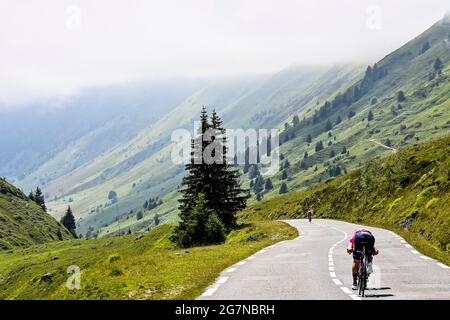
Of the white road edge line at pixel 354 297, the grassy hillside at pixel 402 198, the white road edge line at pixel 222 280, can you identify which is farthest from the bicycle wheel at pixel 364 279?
the grassy hillside at pixel 402 198

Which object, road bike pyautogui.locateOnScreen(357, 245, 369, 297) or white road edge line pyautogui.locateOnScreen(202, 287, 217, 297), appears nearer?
road bike pyautogui.locateOnScreen(357, 245, 369, 297)

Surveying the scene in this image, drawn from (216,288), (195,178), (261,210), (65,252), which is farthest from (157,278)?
(65,252)

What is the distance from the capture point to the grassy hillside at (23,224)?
16350 centimetres

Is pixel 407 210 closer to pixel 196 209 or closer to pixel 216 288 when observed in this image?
pixel 196 209

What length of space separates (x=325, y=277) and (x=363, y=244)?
378 cm

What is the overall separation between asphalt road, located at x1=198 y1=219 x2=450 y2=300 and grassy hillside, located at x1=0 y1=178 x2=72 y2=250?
461 ft

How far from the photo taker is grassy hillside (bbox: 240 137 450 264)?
38.6 m

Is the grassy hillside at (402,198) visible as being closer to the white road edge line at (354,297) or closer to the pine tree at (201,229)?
the white road edge line at (354,297)

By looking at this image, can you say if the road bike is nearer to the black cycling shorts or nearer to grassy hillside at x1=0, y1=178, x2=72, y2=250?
the black cycling shorts

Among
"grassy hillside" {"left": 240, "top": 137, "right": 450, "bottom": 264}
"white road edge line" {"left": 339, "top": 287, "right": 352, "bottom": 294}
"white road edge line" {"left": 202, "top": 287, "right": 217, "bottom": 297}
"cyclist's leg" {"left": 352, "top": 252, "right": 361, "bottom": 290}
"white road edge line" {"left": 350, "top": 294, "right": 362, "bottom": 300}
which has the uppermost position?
"grassy hillside" {"left": 240, "top": 137, "right": 450, "bottom": 264}

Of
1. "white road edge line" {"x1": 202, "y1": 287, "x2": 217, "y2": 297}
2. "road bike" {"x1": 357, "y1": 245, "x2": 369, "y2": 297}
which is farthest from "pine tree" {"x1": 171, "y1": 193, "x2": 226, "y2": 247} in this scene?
"road bike" {"x1": 357, "y1": 245, "x2": 369, "y2": 297}

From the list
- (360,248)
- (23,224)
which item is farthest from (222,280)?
(23,224)

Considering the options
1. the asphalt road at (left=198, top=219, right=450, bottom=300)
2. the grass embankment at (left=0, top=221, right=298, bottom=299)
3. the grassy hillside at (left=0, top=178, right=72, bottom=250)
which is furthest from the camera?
the grassy hillside at (left=0, top=178, right=72, bottom=250)

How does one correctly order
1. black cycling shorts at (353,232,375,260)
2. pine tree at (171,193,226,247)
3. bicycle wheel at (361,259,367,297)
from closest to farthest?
bicycle wheel at (361,259,367,297)
black cycling shorts at (353,232,375,260)
pine tree at (171,193,226,247)
